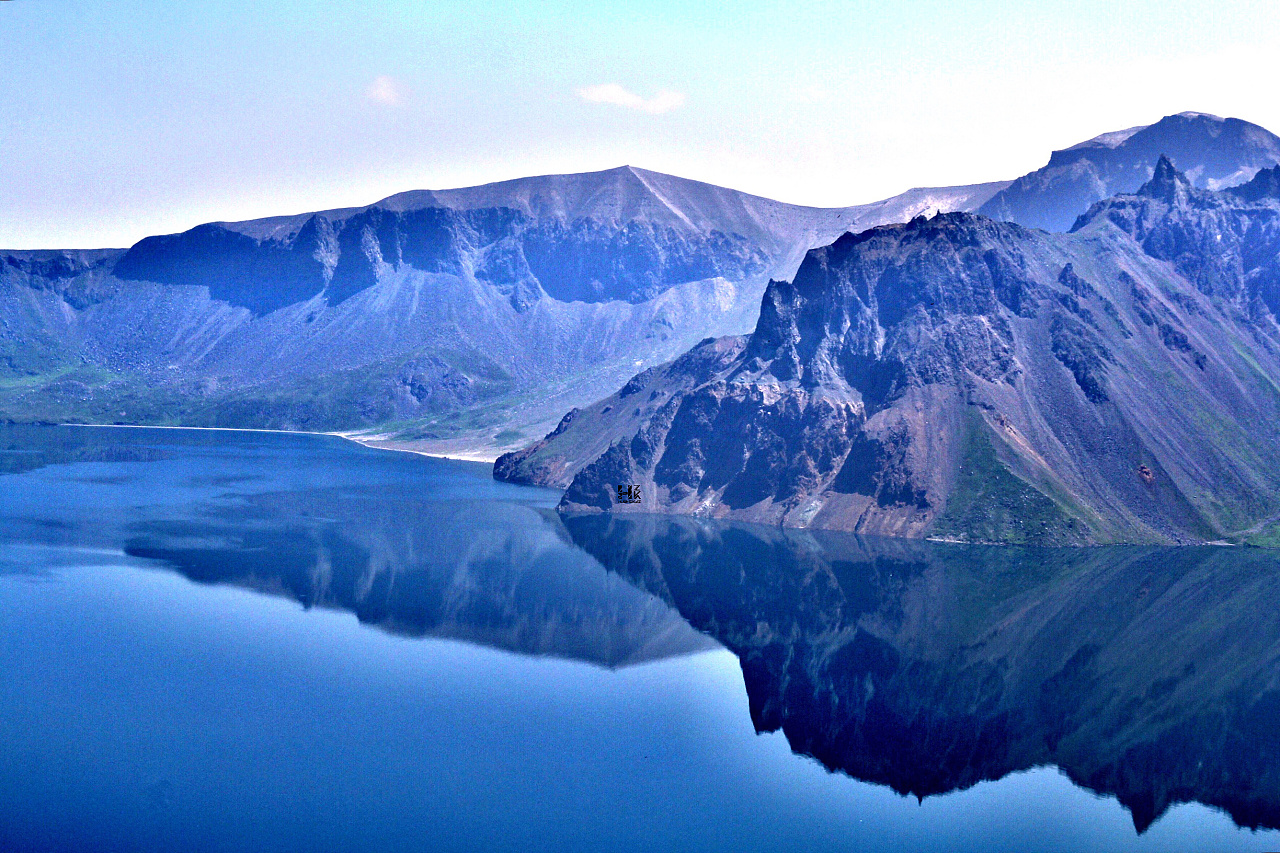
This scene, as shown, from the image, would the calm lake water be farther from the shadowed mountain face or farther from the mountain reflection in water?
the mountain reflection in water

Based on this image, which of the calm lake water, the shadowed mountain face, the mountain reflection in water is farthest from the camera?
the mountain reflection in water

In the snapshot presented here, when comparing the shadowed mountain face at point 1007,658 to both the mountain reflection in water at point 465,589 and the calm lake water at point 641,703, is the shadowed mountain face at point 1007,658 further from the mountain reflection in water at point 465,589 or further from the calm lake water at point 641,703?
the mountain reflection in water at point 465,589

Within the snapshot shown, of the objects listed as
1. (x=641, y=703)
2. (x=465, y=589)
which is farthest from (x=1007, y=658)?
(x=465, y=589)

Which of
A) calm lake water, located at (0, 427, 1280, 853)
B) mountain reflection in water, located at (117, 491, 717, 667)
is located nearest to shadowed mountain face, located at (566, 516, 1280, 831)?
calm lake water, located at (0, 427, 1280, 853)

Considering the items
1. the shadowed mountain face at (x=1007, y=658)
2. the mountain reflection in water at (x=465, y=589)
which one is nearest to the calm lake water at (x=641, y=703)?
the shadowed mountain face at (x=1007, y=658)

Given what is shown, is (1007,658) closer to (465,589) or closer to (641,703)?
(641,703)

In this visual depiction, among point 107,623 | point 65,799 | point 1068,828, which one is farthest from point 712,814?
point 107,623
